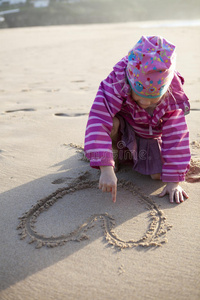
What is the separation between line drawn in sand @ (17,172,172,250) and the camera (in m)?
1.44

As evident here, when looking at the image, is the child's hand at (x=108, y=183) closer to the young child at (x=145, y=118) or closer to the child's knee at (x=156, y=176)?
the young child at (x=145, y=118)

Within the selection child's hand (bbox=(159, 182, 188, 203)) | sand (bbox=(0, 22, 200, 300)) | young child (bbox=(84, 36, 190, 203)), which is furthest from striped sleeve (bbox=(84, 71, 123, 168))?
child's hand (bbox=(159, 182, 188, 203))

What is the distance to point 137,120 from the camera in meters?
1.82

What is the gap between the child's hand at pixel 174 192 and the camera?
1.72 meters

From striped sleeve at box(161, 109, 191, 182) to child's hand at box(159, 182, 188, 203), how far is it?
36 mm

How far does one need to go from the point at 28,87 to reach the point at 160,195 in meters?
2.67

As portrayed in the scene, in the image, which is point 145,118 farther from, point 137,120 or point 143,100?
point 143,100

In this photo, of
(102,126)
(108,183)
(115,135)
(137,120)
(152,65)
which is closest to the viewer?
(152,65)

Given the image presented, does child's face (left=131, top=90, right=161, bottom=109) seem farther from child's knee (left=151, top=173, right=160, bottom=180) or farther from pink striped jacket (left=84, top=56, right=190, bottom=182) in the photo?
child's knee (left=151, top=173, right=160, bottom=180)

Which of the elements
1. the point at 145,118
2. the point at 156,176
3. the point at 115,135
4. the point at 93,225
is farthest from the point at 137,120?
the point at 93,225

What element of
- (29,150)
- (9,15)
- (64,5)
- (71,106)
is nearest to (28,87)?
(71,106)

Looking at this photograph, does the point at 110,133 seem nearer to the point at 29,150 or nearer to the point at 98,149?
the point at 98,149

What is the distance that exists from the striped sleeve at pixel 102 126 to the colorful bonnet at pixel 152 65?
7.6 inches

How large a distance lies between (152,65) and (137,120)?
41cm
